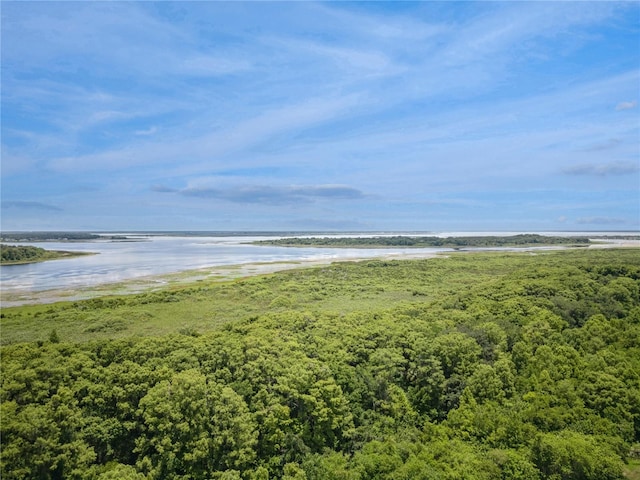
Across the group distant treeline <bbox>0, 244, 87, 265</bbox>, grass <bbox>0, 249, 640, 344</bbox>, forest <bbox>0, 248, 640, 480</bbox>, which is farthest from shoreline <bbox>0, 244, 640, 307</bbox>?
distant treeline <bbox>0, 244, 87, 265</bbox>

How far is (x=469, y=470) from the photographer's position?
62.9 feet

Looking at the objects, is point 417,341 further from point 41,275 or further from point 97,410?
point 41,275

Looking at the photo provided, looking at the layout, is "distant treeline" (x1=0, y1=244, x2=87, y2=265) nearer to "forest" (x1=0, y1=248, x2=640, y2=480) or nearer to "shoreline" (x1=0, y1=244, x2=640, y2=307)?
"shoreline" (x1=0, y1=244, x2=640, y2=307)

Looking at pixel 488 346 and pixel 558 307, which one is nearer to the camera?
pixel 488 346

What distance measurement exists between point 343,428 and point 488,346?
15.2 meters

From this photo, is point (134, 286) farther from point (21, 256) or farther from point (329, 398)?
point (21, 256)

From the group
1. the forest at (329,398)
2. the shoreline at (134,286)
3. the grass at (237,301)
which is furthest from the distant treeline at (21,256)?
the forest at (329,398)

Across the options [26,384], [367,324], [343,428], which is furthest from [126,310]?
[343,428]

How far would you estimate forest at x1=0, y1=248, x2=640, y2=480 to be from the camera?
19516 millimetres

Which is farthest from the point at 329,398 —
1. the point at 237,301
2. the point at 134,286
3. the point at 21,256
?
the point at 21,256

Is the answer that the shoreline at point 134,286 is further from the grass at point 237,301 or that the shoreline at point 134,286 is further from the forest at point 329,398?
the forest at point 329,398

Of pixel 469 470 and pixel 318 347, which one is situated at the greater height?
pixel 318 347

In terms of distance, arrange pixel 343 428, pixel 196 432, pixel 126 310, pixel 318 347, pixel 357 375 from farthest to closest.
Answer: pixel 126 310 → pixel 318 347 → pixel 357 375 → pixel 343 428 → pixel 196 432

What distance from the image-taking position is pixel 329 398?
2392cm
